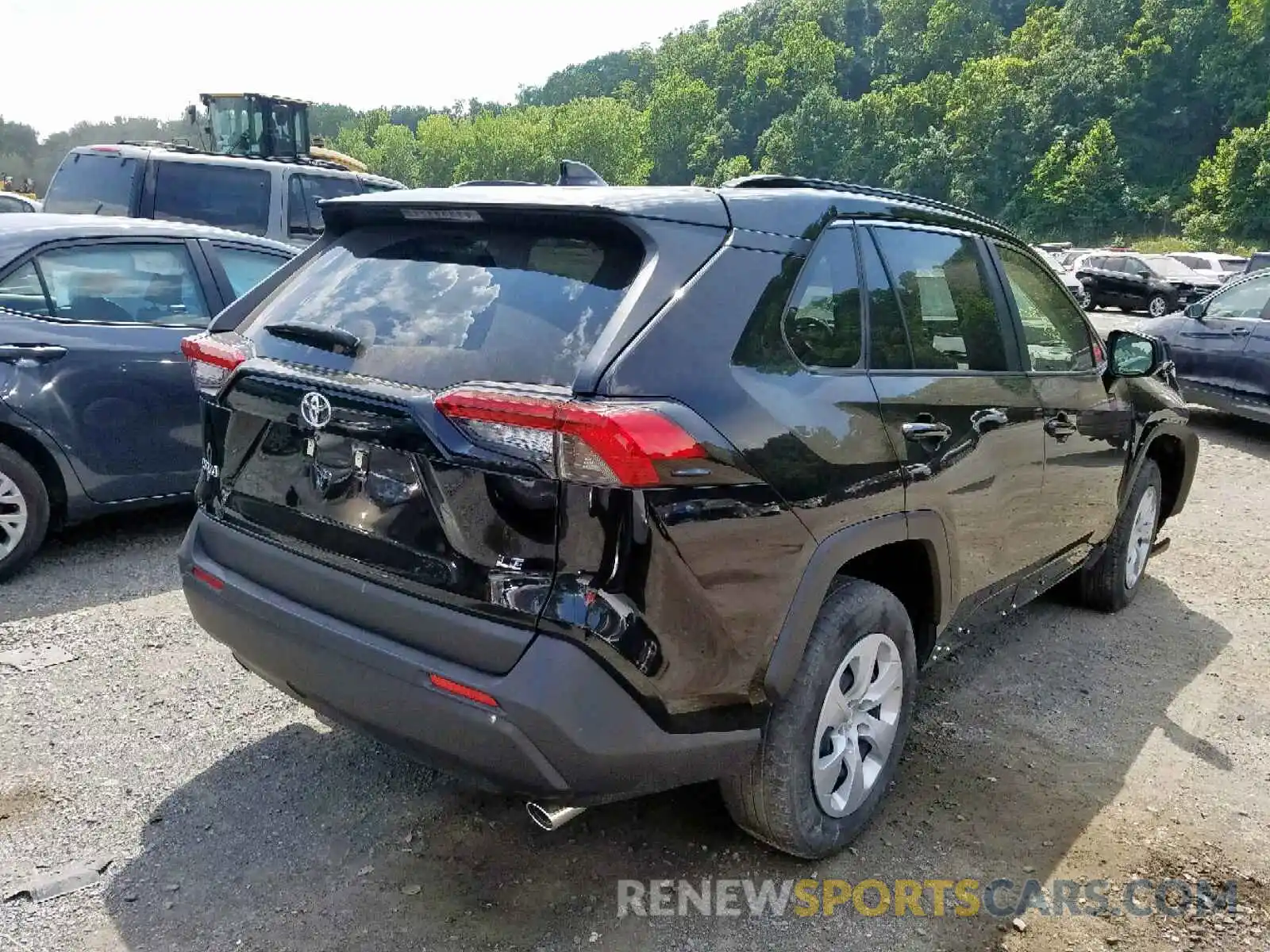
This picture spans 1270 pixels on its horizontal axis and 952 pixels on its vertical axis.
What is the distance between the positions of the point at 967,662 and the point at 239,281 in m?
4.28

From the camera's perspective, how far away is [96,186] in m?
9.65

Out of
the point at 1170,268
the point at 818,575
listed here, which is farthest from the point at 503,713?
the point at 1170,268

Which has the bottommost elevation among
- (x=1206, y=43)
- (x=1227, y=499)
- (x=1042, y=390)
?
(x=1227, y=499)

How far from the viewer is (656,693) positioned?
2166 millimetres

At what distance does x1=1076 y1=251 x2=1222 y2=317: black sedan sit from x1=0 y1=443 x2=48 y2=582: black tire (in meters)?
24.4

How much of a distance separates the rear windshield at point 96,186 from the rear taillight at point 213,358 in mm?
7827

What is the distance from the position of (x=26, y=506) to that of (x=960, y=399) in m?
4.12

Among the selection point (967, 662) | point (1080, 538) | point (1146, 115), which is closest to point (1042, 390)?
point (1080, 538)

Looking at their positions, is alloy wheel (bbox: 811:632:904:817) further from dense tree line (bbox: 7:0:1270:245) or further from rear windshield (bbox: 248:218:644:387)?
dense tree line (bbox: 7:0:1270:245)

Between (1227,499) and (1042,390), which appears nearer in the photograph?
(1042,390)

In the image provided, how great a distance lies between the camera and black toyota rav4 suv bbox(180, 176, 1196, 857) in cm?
208

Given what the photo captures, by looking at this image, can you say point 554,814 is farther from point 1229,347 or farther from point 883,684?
point 1229,347

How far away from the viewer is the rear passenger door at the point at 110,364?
14.9 ft

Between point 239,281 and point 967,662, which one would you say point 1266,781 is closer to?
point 967,662
